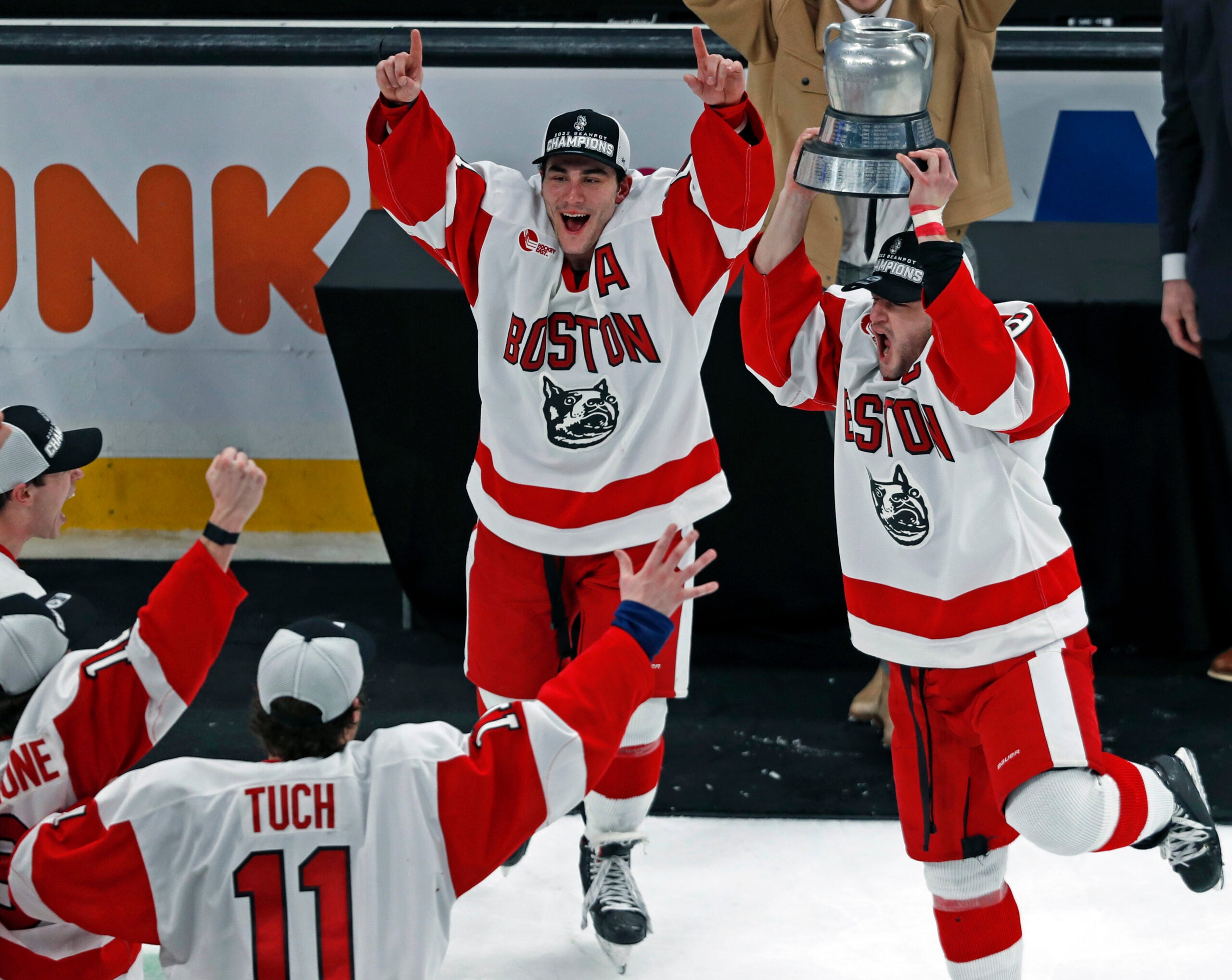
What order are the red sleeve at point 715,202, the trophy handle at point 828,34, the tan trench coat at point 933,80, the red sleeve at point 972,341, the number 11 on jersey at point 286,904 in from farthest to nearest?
the tan trench coat at point 933,80
the red sleeve at point 715,202
the trophy handle at point 828,34
the red sleeve at point 972,341
the number 11 on jersey at point 286,904

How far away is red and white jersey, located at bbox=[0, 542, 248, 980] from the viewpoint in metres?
1.99

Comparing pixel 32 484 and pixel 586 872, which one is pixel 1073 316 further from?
pixel 32 484

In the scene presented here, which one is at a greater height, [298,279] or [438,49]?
[438,49]

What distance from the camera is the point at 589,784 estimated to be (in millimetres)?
1938

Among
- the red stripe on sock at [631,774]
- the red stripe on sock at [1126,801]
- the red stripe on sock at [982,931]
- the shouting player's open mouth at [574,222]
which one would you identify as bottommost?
the red stripe on sock at [982,931]

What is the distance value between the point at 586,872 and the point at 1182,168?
2.20 metres

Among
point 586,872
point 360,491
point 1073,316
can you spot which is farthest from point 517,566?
point 360,491

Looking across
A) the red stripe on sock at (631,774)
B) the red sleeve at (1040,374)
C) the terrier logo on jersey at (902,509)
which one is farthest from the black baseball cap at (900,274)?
the red stripe on sock at (631,774)

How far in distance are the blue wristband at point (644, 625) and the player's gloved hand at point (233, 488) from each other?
523 millimetres

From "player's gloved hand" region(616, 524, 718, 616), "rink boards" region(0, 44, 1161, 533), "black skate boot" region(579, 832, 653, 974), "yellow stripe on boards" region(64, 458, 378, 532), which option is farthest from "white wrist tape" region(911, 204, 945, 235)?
"yellow stripe on boards" region(64, 458, 378, 532)

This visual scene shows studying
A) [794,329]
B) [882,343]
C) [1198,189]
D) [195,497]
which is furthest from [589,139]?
[195,497]

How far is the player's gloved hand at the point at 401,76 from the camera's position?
2.77 m

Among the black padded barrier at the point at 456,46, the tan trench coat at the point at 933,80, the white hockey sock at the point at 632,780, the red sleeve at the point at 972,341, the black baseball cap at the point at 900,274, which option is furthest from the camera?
the black padded barrier at the point at 456,46

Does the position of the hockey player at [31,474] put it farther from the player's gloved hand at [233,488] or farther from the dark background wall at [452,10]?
the dark background wall at [452,10]
